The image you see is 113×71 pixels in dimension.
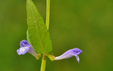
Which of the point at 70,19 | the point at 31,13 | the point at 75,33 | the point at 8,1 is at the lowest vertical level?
the point at 75,33

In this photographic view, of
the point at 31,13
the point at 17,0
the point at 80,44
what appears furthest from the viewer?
the point at 17,0

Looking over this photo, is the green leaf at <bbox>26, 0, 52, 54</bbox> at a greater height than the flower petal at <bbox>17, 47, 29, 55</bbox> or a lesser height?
greater

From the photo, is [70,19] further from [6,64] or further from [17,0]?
[6,64]

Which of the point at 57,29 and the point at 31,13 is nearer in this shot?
the point at 31,13

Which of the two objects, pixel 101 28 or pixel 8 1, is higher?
pixel 8 1

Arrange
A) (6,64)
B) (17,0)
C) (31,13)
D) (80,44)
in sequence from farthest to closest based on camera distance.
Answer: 1. (17,0)
2. (80,44)
3. (6,64)
4. (31,13)

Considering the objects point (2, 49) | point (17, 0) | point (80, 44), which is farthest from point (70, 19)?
point (2, 49)

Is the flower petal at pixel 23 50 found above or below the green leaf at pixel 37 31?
below
